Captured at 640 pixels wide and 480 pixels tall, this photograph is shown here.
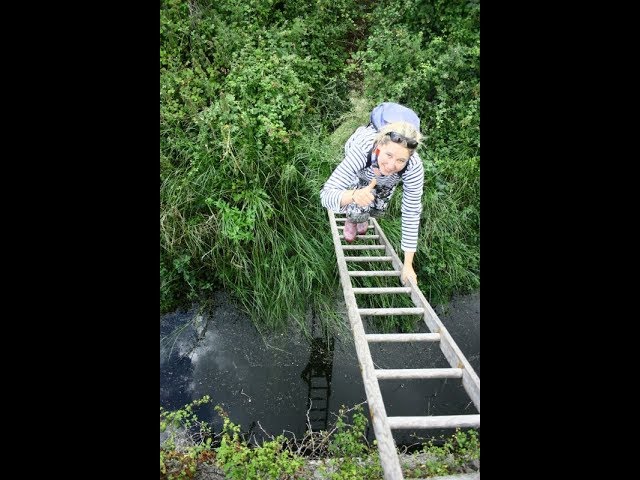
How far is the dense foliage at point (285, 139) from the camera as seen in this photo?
3689 millimetres

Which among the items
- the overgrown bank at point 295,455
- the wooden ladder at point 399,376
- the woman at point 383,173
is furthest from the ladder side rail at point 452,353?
the overgrown bank at point 295,455

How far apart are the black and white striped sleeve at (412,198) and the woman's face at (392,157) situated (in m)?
0.18

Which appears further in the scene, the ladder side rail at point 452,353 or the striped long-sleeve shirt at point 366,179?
the striped long-sleeve shirt at point 366,179

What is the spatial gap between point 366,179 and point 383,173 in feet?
0.72

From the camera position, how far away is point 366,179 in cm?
272

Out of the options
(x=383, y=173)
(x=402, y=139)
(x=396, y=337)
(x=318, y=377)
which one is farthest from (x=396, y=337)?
(x=318, y=377)

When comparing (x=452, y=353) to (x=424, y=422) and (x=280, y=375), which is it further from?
(x=280, y=375)

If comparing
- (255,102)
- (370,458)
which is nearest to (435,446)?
(370,458)

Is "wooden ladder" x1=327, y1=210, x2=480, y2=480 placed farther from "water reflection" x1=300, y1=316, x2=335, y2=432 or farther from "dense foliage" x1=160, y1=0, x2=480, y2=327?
"dense foliage" x1=160, y1=0, x2=480, y2=327

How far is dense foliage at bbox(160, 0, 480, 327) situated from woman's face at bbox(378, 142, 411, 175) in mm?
1495

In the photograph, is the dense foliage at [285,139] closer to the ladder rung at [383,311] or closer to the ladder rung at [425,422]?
the ladder rung at [383,311]

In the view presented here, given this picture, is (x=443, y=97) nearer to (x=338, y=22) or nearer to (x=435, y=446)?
(x=338, y=22)

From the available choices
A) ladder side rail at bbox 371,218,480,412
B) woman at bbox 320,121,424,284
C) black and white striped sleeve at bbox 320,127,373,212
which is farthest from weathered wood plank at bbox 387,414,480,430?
black and white striped sleeve at bbox 320,127,373,212
